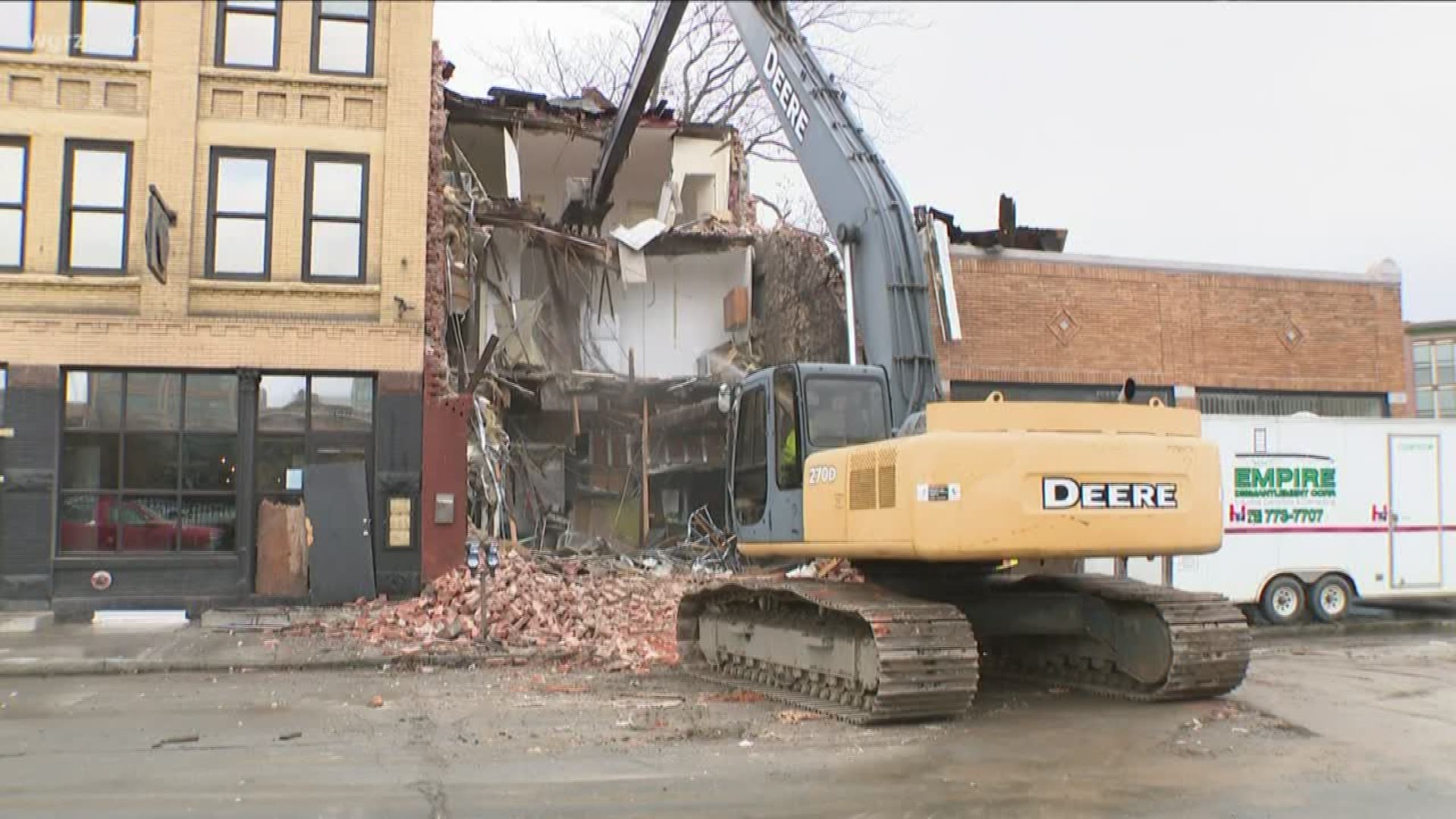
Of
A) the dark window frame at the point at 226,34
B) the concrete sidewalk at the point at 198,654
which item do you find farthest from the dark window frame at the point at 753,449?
the dark window frame at the point at 226,34

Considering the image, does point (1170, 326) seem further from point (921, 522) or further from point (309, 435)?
point (309, 435)

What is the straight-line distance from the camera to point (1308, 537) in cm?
1548

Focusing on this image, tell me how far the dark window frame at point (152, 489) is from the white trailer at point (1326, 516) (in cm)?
1180

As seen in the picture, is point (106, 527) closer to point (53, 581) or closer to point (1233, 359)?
point (53, 581)

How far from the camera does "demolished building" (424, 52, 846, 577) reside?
1850cm

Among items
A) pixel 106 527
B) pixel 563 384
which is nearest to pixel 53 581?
pixel 106 527

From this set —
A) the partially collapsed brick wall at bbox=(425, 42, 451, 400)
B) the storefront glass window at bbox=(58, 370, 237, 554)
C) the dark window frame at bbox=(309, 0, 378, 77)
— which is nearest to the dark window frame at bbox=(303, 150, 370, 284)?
the partially collapsed brick wall at bbox=(425, 42, 451, 400)

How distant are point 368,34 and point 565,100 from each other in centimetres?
610

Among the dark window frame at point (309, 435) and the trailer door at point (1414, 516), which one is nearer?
the trailer door at point (1414, 516)

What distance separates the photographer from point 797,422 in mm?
9758

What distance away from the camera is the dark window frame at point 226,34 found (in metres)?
16.8

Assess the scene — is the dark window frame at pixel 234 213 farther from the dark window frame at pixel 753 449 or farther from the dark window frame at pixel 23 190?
the dark window frame at pixel 753 449

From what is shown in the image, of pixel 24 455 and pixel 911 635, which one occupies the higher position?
pixel 24 455

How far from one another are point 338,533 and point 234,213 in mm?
4780
